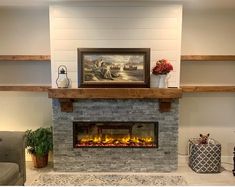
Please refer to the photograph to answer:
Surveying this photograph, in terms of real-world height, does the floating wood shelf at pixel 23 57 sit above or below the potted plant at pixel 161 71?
above

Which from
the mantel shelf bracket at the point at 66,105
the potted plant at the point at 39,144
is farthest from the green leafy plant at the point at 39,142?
the mantel shelf bracket at the point at 66,105

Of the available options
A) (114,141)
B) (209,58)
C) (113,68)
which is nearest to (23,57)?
(113,68)

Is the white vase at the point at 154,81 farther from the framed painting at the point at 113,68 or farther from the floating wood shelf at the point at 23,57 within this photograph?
the floating wood shelf at the point at 23,57

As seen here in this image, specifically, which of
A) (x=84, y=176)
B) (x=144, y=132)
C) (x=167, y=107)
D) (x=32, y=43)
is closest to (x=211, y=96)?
(x=167, y=107)

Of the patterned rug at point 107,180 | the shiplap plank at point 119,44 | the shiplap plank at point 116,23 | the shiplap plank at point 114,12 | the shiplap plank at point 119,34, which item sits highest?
the shiplap plank at point 114,12

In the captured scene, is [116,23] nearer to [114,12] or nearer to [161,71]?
[114,12]

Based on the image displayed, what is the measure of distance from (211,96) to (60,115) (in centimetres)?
244

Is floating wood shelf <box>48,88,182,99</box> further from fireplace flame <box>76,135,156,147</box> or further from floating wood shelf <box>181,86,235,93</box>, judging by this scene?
fireplace flame <box>76,135,156,147</box>

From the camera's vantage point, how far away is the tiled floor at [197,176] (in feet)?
12.2

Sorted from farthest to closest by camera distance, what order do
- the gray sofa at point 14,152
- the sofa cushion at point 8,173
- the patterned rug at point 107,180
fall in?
the patterned rug at point 107,180
the gray sofa at point 14,152
the sofa cushion at point 8,173

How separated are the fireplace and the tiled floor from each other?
1.93 feet

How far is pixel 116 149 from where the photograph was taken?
4.12 m

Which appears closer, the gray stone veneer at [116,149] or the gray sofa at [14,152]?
the gray sofa at [14,152]

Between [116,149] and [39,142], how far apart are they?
1.16 m
